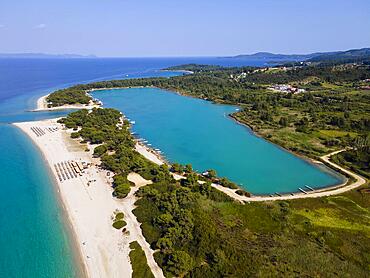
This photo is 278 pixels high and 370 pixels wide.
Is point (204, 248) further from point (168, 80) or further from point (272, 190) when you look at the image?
point (168, 80)

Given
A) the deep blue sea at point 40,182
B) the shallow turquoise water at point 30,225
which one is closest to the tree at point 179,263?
the shallow turquoise water at point 30,225

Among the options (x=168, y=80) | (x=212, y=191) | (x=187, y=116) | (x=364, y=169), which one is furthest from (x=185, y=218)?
(x=168, y=80)

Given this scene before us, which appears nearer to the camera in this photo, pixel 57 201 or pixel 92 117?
pixel 57 201

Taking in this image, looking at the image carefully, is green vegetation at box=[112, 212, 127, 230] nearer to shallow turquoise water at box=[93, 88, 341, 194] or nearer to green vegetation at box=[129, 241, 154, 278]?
green vegetation at box=[129, 241, 154, 278]

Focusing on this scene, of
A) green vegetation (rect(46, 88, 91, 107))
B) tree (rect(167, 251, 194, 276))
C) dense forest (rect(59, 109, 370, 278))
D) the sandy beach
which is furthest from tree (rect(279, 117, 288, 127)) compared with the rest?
green vegetation (rect(46, 88, 91, 107))

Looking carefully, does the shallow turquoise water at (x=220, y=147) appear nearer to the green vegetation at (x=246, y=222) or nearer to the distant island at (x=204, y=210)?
the distant island at (x=204, y=210)
